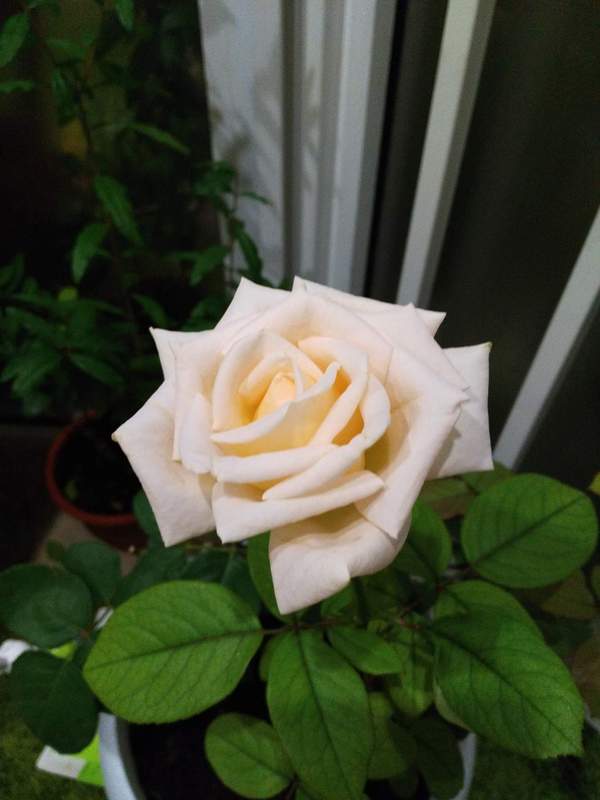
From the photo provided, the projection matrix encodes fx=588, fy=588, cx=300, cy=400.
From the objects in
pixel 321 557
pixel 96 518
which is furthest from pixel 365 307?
pixel 96 518

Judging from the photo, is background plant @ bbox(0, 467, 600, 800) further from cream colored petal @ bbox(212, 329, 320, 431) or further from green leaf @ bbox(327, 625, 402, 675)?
cream colored petal @ bbox(212, 329, 320, 431)

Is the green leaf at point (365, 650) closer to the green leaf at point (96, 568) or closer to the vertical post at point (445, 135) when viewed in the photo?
the green leaf at point (96, 568)

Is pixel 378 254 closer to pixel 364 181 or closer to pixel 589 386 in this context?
pixel 364 181

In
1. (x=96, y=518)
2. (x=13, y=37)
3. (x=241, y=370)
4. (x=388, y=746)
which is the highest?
(x=13, y=37)

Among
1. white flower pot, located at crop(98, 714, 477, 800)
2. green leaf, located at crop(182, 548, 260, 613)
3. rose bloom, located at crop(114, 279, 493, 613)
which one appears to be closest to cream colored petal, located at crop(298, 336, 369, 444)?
rose bloom, located at crop(114, 279, 493, 613)

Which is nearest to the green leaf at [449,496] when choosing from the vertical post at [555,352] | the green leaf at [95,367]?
the vertical post at [555,352]

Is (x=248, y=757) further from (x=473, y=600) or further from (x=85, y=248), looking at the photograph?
(x=85, y=248)
